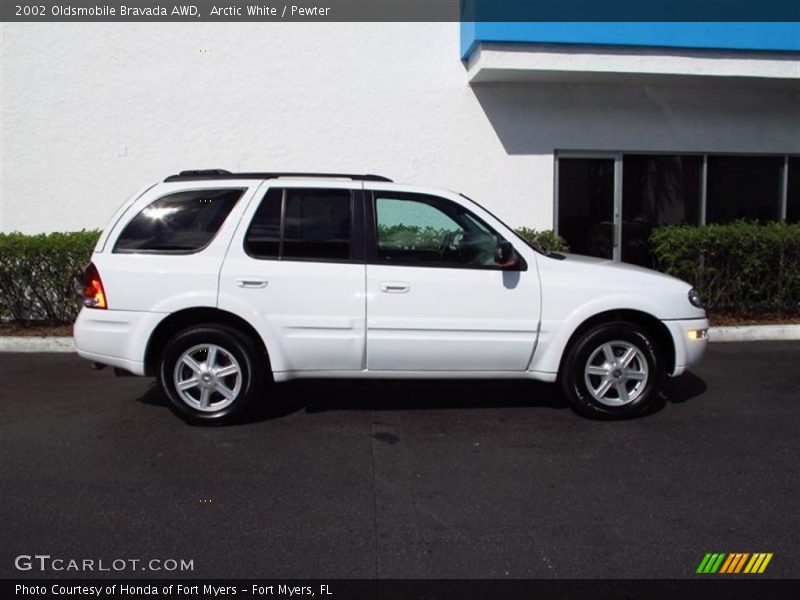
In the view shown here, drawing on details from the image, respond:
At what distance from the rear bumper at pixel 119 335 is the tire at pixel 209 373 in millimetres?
178

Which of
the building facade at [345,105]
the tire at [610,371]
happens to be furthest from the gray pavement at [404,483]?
the building facade at [345,105]

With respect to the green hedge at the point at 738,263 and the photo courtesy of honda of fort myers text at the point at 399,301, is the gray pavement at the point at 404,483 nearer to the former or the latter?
the photo courtesy of honda of fort myers text at the point at 399,301

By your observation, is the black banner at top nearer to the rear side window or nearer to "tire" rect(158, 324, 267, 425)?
the rear side window

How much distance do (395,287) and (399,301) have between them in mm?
107

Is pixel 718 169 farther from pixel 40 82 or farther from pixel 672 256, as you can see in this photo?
pixel 40 82

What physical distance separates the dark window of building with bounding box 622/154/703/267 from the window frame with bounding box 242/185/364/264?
6218 mm

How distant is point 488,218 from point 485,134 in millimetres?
4832

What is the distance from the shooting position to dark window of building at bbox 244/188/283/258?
5.24 meters

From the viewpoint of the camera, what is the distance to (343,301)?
5164mm

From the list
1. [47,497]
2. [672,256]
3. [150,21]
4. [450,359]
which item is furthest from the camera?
[150,21]

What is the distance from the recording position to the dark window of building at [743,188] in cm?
1060
